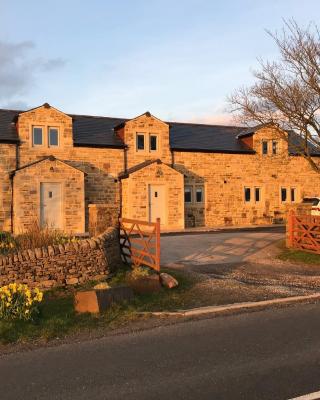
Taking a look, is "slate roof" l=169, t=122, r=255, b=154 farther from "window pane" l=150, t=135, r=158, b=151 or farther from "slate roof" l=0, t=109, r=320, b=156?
"window pane" l=150, t=135, r=158, b=151

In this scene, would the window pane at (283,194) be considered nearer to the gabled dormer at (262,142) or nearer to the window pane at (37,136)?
the gabled dormer at (262,142)

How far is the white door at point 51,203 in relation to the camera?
2294 cm

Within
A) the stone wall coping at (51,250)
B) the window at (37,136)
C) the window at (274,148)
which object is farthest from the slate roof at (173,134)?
the stone wall coping at (51,250)

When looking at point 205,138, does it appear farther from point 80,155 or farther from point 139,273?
point 139,273

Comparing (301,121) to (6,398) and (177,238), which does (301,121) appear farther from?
(6,398)

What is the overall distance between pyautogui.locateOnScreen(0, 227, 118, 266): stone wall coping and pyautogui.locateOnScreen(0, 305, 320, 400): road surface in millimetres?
3898

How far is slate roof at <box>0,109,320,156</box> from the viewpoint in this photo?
24.9 metres

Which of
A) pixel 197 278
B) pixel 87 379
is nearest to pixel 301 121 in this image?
pixel 197 278

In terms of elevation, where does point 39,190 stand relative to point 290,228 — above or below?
above

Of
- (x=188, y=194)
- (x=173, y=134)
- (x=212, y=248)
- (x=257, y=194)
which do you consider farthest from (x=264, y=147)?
(x=212, y=248)

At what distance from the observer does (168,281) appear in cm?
985

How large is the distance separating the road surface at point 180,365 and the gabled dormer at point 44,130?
18.7 metres

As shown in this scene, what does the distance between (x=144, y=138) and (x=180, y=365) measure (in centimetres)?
2196

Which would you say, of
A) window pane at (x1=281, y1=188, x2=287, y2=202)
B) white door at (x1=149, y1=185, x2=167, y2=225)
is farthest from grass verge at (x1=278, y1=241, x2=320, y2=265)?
window pane at (x1=281, y1=188, x2=287, y2=202)
